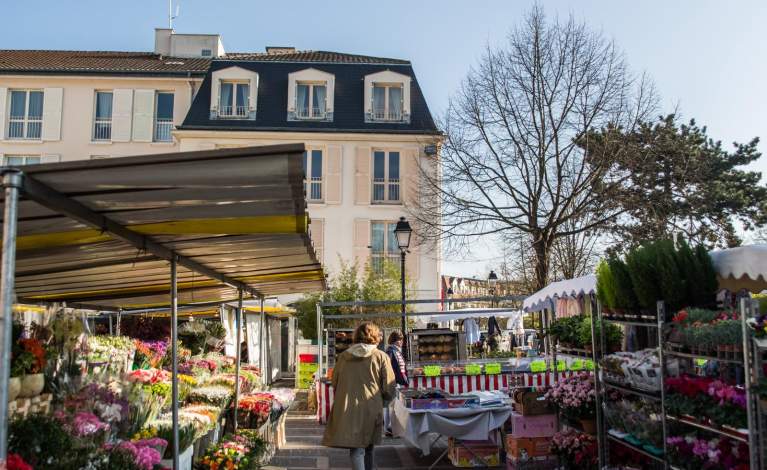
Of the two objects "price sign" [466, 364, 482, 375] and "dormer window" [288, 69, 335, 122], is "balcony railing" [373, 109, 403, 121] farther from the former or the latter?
"price sign" [466, 364, 482, 375]

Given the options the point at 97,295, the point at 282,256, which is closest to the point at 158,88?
the point at 97,295

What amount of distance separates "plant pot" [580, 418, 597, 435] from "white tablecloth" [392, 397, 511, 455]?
1.60 meters

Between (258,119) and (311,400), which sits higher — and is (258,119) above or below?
above

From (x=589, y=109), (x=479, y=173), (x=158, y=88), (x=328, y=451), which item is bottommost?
(x=328, y=451)

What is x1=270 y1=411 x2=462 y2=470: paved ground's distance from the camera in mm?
10057

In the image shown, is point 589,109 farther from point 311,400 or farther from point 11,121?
point 11,121

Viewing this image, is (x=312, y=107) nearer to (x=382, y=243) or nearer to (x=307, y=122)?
(x=307, y=122)

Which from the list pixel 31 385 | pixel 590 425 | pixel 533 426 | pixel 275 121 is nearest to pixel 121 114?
pixel 275 121

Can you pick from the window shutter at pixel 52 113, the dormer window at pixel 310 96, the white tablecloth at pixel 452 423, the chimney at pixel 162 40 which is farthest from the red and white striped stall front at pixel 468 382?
the chimney at pixel 162 40

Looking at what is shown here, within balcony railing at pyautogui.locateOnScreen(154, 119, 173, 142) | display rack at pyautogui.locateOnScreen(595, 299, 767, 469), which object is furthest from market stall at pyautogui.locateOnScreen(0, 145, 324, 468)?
balcony railing at pyautogui.locateOnScreen(154, 119, 173, 142)

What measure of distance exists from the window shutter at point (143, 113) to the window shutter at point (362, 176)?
9337mm

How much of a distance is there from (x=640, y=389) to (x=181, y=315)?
1737cm

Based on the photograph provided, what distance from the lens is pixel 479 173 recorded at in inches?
736

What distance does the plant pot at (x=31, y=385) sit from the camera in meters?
4.34
